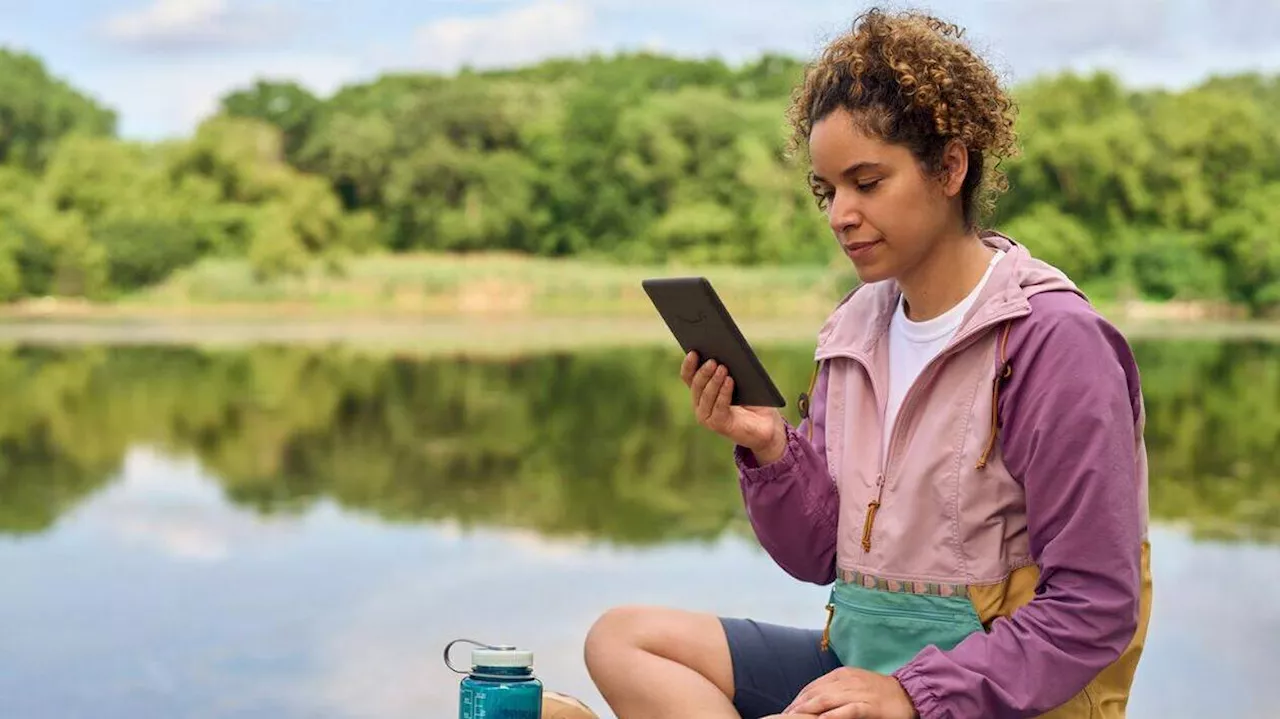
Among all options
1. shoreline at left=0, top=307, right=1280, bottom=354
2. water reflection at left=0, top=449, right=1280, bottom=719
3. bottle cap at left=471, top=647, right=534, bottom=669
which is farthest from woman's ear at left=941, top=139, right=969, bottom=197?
shoreline at left=0, top=307, right=1280, bottom=354

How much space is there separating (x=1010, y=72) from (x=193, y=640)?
4.32m

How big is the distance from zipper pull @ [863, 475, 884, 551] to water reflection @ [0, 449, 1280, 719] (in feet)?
8.62

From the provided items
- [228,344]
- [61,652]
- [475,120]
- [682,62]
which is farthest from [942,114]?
[682,62]

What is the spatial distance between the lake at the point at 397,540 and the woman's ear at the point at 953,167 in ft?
9.29

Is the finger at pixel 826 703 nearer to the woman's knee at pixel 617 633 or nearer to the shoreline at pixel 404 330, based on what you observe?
the woman's knee at pixel 617 633

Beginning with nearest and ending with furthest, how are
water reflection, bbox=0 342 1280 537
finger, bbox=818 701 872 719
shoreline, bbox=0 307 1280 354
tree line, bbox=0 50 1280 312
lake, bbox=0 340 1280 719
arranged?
1. finger, bbox=818 701 872 719
2. lake, bbox=0 340 1280 719
3. water reflection, bbox=0 342 1280 537
4. shoreline, bbox=0 307 1280 354
5. tree line, bbox=0 50 1280 312

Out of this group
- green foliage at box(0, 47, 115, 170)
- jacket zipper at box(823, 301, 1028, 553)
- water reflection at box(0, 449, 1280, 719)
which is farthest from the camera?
green foliage at box(0, 47, 115, 170)

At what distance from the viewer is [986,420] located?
2.06 meters

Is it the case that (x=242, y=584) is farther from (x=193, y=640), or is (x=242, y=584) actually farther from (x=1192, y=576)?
(x=1192, y=576)

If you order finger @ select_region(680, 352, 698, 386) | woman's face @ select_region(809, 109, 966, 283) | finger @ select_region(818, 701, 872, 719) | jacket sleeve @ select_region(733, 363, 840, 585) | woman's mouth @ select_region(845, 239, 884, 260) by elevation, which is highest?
woman's face @ select_region(809, 109, 966, 283)

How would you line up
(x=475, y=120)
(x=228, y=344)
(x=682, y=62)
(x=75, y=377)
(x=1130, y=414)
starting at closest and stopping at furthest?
(x=1130, y=414) < (x=75, y=377) < (x=228, y=344) < (x=475, y=120) < (x=682, y=62)

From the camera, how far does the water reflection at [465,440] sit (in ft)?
31.6

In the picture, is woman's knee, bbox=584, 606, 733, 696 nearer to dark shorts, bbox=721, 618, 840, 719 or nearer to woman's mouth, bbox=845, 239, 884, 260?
dark shorts, bbox=721, 618, 840, 719

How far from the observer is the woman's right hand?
2127 mm
